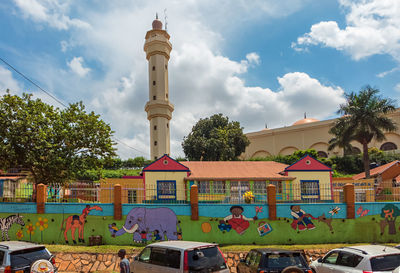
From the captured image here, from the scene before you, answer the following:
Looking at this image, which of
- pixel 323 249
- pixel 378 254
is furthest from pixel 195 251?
pixel 323 249

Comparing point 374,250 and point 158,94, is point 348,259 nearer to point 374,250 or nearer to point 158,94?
point 374,250

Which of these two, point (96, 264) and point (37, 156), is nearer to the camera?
point (96, 264)

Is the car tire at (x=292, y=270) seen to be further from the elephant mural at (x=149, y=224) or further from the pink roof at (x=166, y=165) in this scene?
the pink roof at (x=166, y=165)

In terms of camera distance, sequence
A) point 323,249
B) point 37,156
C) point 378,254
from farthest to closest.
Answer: point 37,156 < point 323,249 < point 378,254

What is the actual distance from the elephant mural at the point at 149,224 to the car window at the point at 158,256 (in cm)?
711

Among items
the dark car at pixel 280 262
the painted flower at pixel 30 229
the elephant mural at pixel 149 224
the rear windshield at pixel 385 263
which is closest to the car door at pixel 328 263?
the dark car at pixel 280 262

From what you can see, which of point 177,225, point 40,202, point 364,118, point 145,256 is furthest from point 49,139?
point 364,118

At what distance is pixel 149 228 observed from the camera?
18.4 meters

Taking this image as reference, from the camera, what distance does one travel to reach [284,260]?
428 inches

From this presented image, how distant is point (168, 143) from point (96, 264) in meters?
42.4

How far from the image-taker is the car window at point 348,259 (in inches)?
399

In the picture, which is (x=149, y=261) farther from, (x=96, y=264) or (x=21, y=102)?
(x=21, y=102)

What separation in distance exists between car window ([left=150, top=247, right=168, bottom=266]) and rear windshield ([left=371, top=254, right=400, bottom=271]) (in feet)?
18.3

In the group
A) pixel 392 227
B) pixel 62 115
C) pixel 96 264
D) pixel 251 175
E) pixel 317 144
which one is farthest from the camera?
pixel 317 144
